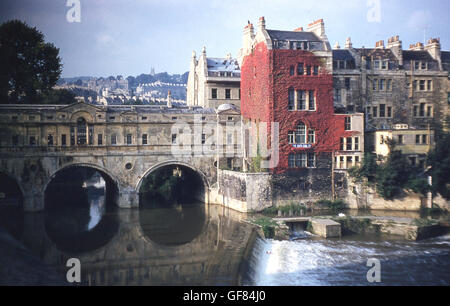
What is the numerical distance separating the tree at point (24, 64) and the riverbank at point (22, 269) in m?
28.2

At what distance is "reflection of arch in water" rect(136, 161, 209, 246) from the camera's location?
37.4m

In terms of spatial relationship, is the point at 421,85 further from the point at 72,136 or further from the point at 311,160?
the point at 72,136

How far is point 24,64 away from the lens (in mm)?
56031

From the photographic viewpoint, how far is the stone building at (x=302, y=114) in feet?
143

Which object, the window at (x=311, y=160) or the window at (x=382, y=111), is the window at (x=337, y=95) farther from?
the window at (x=311, y=160)

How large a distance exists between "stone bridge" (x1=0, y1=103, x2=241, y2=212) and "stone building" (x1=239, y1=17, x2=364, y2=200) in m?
6.04

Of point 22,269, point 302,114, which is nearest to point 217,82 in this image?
point 302,114

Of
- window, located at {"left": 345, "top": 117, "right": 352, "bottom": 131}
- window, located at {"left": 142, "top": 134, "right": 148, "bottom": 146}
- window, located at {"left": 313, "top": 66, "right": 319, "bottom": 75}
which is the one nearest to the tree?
window, located at {"left": 142, "top": 134, "right": 148, "bottom": 146}

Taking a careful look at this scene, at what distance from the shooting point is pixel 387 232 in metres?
37.5

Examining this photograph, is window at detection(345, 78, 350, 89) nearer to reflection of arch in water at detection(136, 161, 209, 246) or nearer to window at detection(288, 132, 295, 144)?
window at detection(288, 132, 295, 144)

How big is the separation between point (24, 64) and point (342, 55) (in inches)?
1472

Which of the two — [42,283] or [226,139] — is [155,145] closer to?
[226,139]
